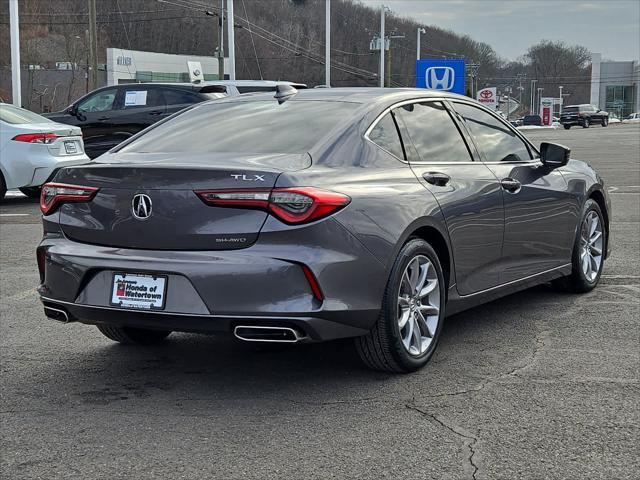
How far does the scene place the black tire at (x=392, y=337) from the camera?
4590 millimetres

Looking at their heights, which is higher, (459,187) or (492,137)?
(492,137)

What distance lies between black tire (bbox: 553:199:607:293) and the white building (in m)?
78.2

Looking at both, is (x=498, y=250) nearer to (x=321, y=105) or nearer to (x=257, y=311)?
(x=321, y=105)

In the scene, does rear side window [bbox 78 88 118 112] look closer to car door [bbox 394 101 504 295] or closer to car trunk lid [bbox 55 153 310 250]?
car door [bbox 394 101 504 295]

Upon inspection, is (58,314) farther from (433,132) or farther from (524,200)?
(524,200)

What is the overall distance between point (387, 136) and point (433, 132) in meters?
0.50

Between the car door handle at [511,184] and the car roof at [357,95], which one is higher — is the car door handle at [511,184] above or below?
below

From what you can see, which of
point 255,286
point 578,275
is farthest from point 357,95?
point 578,275

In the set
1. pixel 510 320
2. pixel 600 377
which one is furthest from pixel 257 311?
pixel 510 320

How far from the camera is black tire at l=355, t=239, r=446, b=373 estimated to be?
4.59 metres

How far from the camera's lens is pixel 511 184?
5.87 meters

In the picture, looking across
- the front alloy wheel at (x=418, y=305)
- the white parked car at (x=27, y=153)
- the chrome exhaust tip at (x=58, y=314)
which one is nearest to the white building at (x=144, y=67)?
the white parked car at (x=27, y=153)

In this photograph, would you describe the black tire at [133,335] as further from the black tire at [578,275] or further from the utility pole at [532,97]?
the utility pole at [532,97]

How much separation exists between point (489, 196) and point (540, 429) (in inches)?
76.9
